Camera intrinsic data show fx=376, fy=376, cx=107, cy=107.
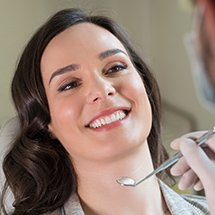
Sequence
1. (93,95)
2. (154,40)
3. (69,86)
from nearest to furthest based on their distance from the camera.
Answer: (93,95)
(69,86)
(154,40)

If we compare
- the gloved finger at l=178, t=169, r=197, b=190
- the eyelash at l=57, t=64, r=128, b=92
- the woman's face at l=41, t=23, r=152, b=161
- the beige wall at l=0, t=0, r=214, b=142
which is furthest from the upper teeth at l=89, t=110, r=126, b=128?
the beige wall at l=0, t=0, r=214, b=142

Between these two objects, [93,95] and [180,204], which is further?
[180,204]

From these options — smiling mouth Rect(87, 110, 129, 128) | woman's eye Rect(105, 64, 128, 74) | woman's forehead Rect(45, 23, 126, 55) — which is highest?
woman's forehead Rect(45, 23, 126, 55)

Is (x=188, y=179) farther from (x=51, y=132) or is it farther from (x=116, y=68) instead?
(x=51, y=132)

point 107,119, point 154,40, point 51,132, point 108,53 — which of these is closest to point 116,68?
point 108,53

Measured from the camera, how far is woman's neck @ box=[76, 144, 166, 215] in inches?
34.4

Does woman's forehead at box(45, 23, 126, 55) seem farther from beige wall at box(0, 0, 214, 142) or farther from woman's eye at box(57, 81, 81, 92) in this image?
beige wall at box(0, 0, 214, 142)

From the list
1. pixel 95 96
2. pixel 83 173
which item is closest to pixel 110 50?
pixel 95 96

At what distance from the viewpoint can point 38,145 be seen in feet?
3.40

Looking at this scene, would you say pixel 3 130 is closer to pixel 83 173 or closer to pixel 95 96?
pixel 83 173

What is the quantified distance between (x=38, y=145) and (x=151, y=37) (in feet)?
5.10

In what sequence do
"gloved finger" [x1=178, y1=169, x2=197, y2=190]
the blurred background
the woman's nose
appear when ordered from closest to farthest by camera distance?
"gloved finger" [x1=178, y1=169, x2=197, y2=190] → the woman's nose → the blurred background

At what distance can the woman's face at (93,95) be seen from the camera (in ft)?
2.70

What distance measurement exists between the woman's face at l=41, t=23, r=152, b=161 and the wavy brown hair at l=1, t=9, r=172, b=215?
37 millimetres
